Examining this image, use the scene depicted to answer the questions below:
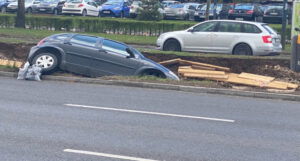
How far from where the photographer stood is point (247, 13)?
4312cm

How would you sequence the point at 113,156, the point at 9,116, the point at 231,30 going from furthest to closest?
the point at 231,30
the point at 9,116
the point at 113,156

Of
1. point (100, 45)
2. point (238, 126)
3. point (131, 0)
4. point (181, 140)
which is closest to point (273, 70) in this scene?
point (100, 45)

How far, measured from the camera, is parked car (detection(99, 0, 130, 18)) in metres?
46.0

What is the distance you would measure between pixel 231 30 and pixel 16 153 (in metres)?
15.9

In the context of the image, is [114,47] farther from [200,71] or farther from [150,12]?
[150,12]

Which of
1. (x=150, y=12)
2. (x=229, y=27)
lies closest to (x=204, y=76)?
(x=229, y=27)

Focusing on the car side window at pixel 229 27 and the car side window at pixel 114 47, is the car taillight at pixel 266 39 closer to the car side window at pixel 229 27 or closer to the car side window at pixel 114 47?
the car side window at pixel 229 27

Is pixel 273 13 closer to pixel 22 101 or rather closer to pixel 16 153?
pixel 22 101

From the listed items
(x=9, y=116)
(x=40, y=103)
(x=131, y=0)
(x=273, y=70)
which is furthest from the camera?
(x=131, y=0)

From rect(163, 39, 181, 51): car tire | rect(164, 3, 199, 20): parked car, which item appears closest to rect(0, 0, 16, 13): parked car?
rect(164, 3, 199, 20): parked car

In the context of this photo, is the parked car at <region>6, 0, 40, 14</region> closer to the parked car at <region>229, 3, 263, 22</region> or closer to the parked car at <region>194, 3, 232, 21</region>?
the parked car at <region>194, 3, 232, 21</region>

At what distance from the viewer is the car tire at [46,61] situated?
16.7 meters

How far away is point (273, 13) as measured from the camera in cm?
4278

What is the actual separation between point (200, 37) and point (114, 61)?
6935 mm
